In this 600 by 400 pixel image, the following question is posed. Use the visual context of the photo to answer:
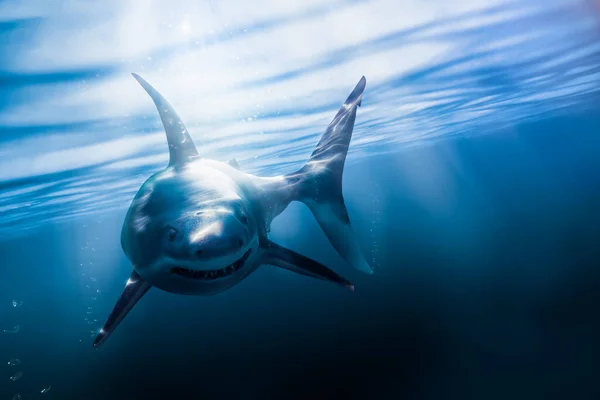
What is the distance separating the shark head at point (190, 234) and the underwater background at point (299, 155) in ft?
14.4

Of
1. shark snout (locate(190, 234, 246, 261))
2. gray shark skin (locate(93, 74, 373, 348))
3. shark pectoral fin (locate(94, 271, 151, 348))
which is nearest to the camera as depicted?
shark snout (locate(190, 234, 246, 261))

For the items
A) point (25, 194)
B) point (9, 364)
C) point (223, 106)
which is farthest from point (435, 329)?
point (9, 364)

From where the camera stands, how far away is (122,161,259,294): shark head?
2.65 metres

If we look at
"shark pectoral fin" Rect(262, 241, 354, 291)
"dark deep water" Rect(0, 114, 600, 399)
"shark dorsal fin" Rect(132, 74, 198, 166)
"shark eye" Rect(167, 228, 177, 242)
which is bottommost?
"dark deep water" Rect(0, 114, 600, 399)

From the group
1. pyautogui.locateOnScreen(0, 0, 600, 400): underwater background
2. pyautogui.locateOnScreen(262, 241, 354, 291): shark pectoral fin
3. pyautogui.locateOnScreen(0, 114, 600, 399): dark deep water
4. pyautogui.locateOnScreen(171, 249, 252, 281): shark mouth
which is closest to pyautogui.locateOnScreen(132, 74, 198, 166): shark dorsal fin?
pyautogui.locateOnScreen(262, 241, 354, 291): shark pectoral fin

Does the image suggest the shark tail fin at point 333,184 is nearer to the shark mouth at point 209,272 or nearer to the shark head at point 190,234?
the shark head at point 190,234

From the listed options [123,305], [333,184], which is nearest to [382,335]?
[333,184]

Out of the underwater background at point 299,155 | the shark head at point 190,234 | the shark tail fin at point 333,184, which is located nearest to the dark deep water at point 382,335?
the underwater background at point 299,155

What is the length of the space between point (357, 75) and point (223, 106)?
484 centimetres

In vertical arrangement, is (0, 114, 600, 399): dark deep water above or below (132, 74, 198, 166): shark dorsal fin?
below

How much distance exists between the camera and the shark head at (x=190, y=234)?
104 inches

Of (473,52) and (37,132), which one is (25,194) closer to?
(37,132)

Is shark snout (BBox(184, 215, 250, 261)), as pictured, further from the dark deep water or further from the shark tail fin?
the dark deep water

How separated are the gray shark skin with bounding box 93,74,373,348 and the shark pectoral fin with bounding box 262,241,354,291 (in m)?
0.01
